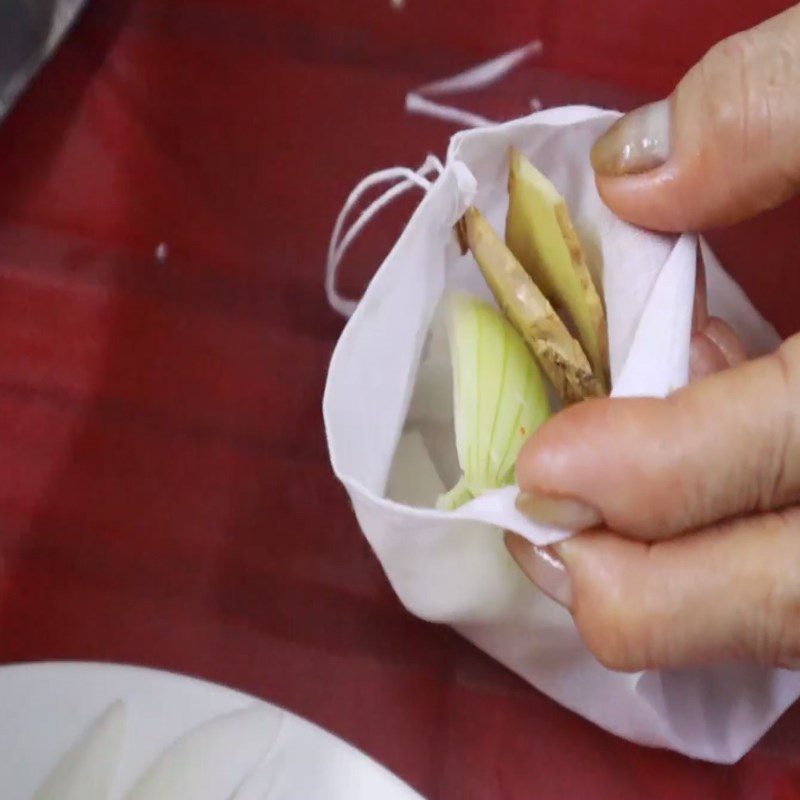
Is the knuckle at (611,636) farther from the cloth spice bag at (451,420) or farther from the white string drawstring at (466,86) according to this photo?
the white string drawstring at (466,86)

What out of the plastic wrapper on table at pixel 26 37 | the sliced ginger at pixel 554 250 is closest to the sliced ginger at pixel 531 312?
the sliced ginger at pixel 554 250

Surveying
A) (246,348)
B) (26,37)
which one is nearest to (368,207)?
(246,348)

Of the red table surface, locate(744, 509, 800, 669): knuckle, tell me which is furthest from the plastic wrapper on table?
locate(744, 509, 800, 669): knuckle

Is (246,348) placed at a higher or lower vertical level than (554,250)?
lower

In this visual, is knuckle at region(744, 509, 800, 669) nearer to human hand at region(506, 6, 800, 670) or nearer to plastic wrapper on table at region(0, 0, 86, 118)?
human hand at region(506, 6, 800, 670)

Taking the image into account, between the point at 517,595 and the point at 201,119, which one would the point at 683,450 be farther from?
the point at 201,119

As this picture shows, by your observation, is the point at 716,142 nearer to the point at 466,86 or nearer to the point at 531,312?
the point at 531,312

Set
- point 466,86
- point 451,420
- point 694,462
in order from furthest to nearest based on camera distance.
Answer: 1. point 466,86
2. point 451,420
3. point 694,462
